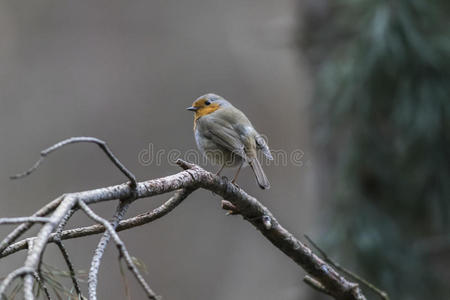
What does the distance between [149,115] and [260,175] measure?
577cm

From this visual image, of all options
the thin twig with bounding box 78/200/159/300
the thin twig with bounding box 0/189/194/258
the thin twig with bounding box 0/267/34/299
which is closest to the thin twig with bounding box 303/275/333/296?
the thin twig with bounding box 0/189/194/258

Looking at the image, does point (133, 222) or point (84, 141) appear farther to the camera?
point (133, 222)

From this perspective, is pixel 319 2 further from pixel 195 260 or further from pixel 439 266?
pixel 195 260

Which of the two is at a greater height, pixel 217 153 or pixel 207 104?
pixel 207 104

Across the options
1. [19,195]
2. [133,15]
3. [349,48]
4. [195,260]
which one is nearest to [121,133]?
[19,195]

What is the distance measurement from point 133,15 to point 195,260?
467 centimetres

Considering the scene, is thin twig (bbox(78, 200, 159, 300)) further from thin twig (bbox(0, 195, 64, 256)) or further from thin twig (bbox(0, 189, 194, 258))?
thin twig (bbox(0, 189, 194, 258))

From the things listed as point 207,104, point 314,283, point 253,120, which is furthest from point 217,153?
point 253,120

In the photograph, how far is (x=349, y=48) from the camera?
13.7ft

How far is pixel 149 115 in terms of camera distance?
27.5 feet

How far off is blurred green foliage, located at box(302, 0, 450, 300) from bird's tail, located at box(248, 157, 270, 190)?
127cm

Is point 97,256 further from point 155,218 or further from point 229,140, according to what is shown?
point 229,140

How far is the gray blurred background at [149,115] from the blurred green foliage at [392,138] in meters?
2.63

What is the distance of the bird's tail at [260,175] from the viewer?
273 centimetres
